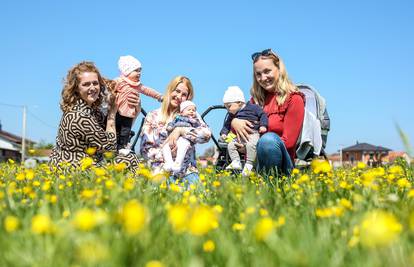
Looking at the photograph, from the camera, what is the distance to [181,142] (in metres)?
5.89

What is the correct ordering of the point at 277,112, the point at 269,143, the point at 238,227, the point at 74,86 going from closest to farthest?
the point at 238,227 < the point at 269,143 < the point at 74,86 < the point at 277,112

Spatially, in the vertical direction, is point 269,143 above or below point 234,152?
above

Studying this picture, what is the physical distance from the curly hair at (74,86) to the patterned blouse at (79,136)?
10cm

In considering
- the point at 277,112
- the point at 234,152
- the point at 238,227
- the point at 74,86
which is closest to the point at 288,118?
the point at 277,112

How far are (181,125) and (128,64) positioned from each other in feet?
3.97

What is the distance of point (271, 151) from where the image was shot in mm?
5254

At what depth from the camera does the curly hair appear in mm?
5590

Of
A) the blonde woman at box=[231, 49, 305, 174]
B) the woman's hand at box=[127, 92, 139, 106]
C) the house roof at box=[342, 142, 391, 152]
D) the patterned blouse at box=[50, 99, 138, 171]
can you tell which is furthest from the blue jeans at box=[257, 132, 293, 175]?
the house roof at box=[342, 142, 391, 152]

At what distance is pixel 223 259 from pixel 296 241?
0.27 meters

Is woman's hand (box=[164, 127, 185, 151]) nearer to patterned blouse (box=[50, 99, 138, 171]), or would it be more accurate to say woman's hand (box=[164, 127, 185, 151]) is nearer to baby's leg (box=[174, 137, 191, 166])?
baby's leg (box=[174, 137, 191, 166])

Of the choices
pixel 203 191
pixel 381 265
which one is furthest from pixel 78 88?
pixel 381 265

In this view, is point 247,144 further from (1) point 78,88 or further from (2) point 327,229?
(2) point 327,229

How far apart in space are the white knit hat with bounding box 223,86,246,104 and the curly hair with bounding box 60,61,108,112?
71.9 inches

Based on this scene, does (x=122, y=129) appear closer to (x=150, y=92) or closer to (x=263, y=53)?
(x=150, y=92)
